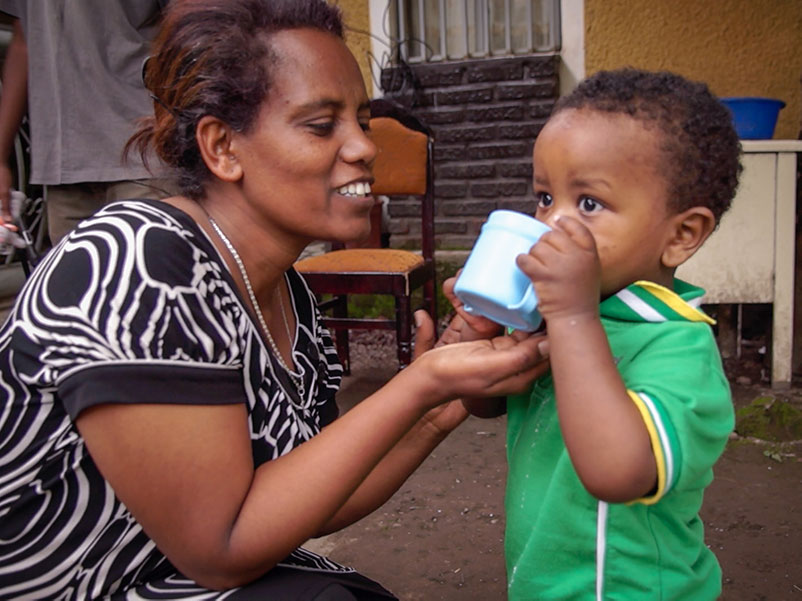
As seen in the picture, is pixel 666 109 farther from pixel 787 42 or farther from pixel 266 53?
pixel 787 42

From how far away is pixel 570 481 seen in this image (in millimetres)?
1151

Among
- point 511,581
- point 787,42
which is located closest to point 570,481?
point 511,581

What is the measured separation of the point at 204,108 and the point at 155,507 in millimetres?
677

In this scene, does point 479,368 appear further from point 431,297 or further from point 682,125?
point 431,297

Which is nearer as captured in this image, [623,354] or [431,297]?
[623,354]

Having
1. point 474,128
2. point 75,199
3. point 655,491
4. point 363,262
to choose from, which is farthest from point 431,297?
point 655,491

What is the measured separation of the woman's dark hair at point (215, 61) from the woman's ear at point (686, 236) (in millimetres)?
725

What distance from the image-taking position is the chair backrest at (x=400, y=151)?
3.78 m

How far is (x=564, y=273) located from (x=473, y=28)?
4.38 m

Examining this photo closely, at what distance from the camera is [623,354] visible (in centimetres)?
115

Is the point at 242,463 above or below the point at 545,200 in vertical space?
below

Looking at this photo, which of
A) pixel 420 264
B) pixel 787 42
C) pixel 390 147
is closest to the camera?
pixel 420 264

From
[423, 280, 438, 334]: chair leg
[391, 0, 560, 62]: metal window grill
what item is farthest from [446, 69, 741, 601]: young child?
[391, 0, 560, 62]: metal window grill

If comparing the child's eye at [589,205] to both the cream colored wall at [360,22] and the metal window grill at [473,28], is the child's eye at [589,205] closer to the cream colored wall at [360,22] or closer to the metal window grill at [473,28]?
the metal window grill at [473,28]
